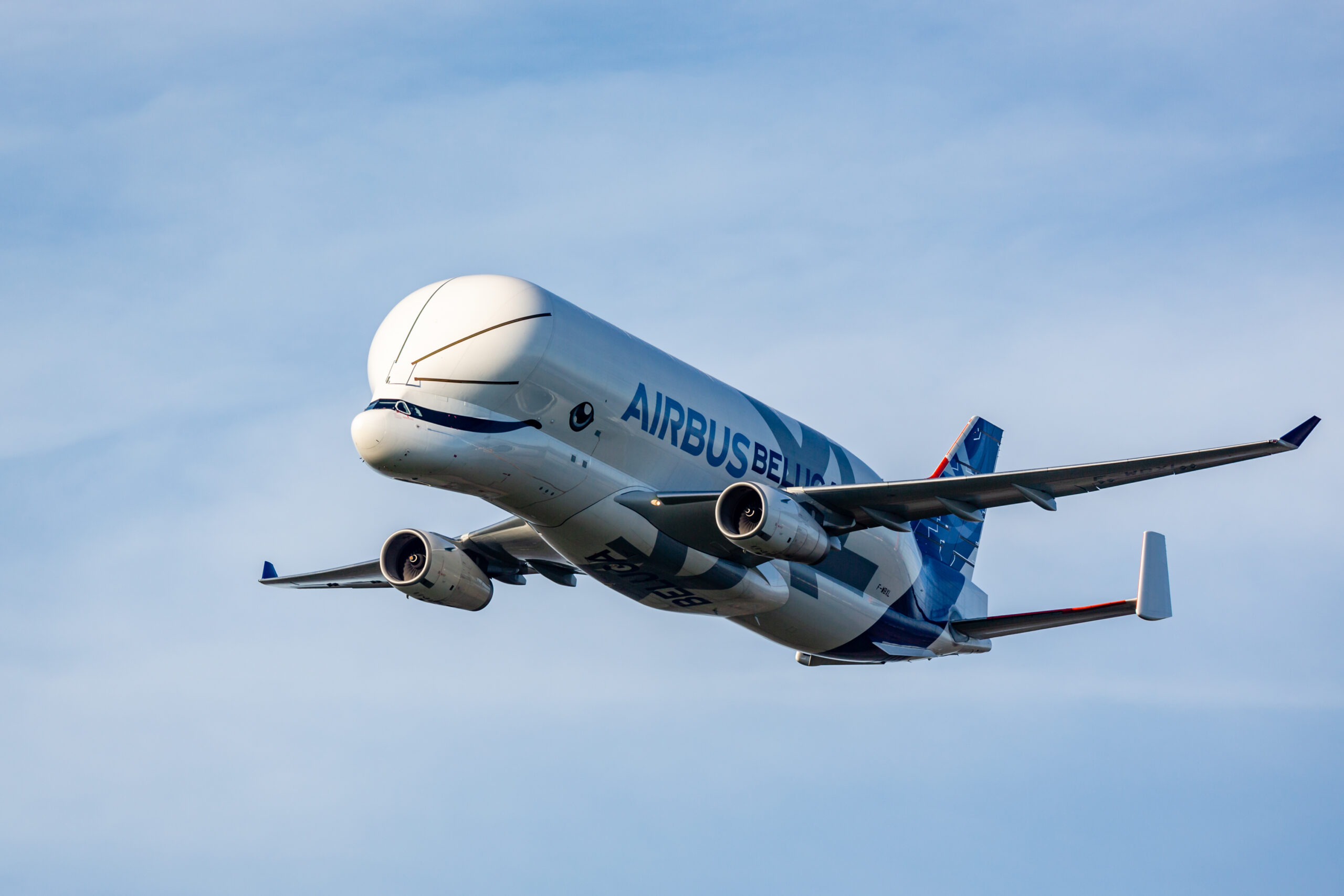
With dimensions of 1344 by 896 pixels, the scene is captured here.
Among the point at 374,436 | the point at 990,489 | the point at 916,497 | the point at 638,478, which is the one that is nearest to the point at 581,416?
the point at 638,478

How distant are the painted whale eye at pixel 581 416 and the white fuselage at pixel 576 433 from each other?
0.03 m

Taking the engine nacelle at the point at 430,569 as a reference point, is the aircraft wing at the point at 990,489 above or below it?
above

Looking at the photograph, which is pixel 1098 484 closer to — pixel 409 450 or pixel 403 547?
pixel 409 450

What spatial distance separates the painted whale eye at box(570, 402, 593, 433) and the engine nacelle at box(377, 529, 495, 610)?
7980 millimetres

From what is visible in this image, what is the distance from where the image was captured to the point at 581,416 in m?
36.2

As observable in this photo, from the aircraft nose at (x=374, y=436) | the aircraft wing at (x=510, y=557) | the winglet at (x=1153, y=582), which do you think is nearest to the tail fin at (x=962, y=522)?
the winglet at (x=1153, y=582)

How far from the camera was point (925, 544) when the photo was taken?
47062mm

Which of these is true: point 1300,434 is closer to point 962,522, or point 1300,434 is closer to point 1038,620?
point 1038,620

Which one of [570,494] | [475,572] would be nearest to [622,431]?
[570,494]

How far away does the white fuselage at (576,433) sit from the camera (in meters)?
35.0

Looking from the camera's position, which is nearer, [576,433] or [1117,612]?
[576,433]

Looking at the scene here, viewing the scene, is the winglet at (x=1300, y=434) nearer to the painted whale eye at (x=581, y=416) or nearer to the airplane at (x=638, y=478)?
the airplane at (x=638, y=478)

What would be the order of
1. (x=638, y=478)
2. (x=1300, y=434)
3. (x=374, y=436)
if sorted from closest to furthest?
(x=1300, y=434) → (x=374, y=436) → (x=638, y=478)

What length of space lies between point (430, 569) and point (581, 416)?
8.23m
